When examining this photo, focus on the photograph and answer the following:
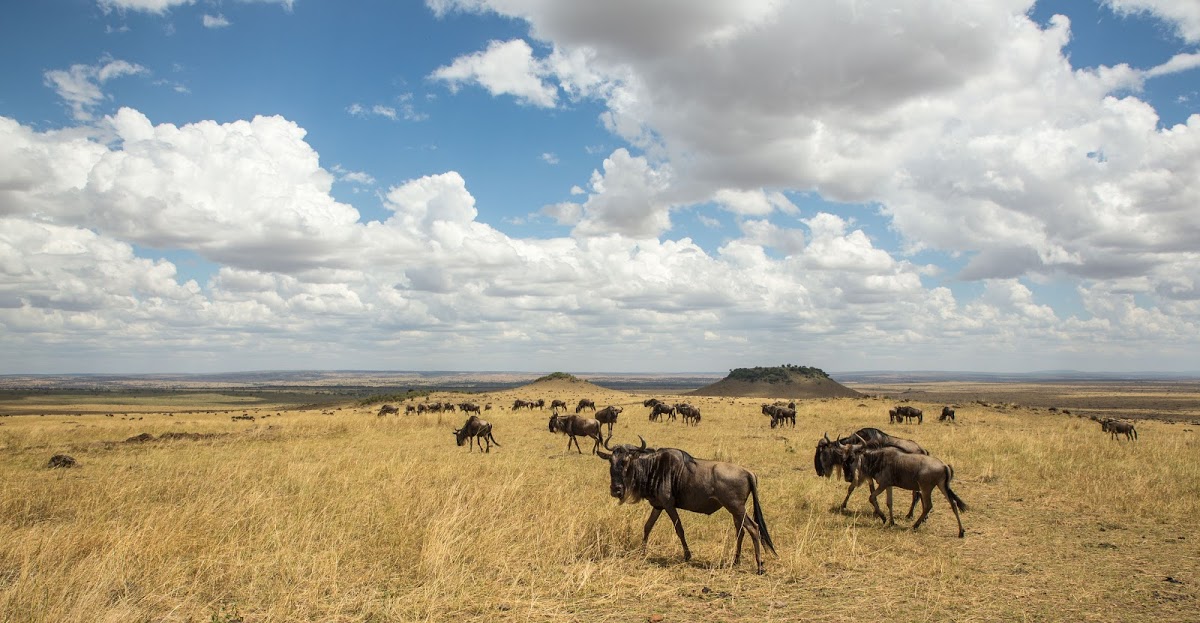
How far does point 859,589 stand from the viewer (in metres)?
7.55

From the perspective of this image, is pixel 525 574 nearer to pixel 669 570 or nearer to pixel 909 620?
pixel 669 570

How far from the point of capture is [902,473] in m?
11.1

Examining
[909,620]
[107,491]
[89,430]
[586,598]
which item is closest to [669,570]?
[586,598]

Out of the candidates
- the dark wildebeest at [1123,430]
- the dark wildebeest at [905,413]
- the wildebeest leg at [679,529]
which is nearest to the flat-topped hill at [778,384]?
the dark wildebeest at [905,413]

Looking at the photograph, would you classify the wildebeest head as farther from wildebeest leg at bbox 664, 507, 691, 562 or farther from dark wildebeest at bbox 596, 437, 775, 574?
wildebeest leg at bbox 664, 507, 691, 562

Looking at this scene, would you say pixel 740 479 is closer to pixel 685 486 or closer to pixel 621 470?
pixel 685 486

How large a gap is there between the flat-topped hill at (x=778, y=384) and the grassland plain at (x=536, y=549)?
72716 millimetres

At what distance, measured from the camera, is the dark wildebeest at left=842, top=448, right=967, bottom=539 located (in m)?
10.7

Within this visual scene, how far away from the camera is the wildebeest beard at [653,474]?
28.4 feet

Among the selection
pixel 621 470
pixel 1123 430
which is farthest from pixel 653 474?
pixel 1123 430

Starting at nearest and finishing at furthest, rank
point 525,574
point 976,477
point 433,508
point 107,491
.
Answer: point 525,574
point 433,508
point 107,491
point 976,477

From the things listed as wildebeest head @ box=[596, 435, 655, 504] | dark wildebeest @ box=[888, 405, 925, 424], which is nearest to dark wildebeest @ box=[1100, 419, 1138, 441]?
dark wildebeest @ box=[888, 405, 925, 424]

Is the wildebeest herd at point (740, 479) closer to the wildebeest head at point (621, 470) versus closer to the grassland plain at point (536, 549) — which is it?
the wildebeest head at point (621, 470)

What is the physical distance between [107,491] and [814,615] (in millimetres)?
12997
